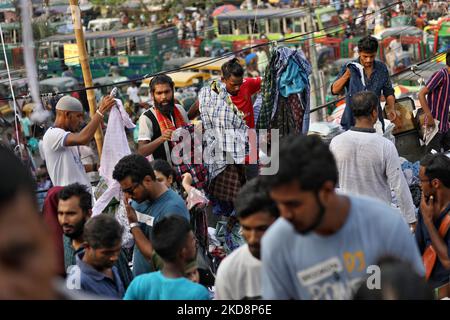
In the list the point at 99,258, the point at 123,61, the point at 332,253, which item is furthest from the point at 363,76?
the point at 123,61

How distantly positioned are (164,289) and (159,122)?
3.21 m

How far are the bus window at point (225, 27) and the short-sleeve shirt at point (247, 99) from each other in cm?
2696

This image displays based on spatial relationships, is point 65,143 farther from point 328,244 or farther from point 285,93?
point 328,244

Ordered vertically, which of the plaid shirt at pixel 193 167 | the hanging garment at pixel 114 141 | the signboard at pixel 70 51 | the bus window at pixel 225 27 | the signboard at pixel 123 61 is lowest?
the signboard at pixel 123 61

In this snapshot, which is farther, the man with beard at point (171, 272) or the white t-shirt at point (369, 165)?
the white t-shirt at point (369, 165)

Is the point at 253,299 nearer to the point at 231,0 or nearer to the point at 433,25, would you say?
the point at 433,25

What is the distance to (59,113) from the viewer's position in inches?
252

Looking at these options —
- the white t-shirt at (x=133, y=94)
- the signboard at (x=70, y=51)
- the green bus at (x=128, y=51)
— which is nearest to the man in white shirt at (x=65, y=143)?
the signboard at (x=70, y=51)

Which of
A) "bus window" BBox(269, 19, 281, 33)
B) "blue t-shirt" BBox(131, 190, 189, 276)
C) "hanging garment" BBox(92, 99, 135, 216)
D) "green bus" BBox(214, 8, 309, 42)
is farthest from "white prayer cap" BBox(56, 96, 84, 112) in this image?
"bus window" BBox(269, 19, 281, 33)

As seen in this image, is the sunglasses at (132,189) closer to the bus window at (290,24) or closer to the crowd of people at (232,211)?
the crowd of people at (232,211)

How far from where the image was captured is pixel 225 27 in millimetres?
34375

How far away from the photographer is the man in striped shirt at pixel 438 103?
8.20 metres
